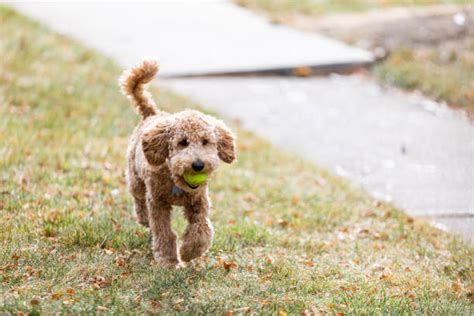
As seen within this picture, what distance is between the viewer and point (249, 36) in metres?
14.4

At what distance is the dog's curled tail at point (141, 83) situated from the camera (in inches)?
225

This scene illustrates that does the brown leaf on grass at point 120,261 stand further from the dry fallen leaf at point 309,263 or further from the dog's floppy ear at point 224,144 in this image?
the dry fallen leaf at point 309,263

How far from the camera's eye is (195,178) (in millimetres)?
4754

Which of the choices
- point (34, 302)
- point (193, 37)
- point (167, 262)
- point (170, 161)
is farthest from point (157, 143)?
point (193, 37)

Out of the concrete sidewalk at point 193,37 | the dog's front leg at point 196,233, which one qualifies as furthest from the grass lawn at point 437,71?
the dog's front leg at point 196,233

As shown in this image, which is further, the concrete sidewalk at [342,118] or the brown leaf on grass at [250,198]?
the concrete sidewalk at [342,118]

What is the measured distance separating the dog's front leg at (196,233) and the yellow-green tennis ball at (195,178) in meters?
0.48

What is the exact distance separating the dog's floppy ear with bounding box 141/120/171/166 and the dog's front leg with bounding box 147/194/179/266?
492mm

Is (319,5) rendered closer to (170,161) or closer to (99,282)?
(170,161)

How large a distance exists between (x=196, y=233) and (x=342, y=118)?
6.11 meters

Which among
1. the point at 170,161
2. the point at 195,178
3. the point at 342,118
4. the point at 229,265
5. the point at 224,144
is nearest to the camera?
the point at 195,178

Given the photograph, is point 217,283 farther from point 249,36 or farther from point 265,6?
point 265,6

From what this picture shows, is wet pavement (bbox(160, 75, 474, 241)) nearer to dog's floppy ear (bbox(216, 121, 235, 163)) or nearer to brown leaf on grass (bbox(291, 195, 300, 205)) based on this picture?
brown leaf on grass (bbox(291, 195, 300, 205))

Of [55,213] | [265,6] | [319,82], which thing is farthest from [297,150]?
[265,6]
